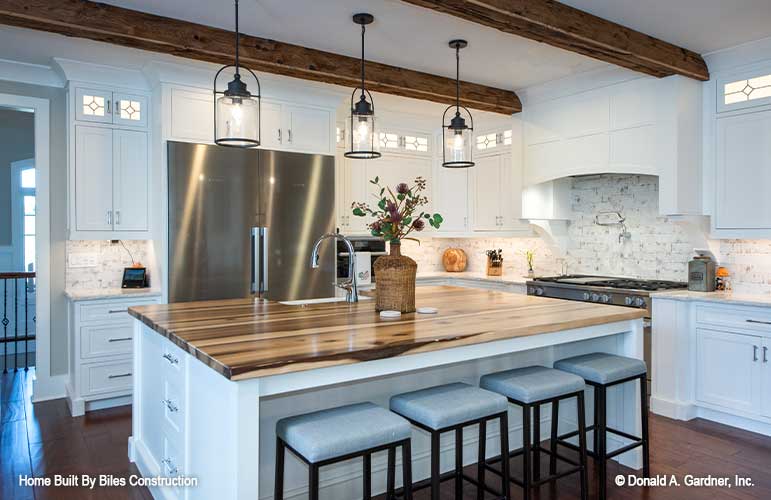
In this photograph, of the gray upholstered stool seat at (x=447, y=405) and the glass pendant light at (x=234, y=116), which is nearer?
the gray upholstered stool seat at (x=447, y=405)

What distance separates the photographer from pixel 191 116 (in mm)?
4395

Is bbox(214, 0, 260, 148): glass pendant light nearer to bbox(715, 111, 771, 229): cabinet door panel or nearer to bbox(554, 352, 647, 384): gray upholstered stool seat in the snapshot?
bbox(554, 352, 647, 384): gray upholstered stool seat

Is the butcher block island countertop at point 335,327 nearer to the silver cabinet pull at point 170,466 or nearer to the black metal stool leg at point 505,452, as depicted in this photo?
the black metal stool leg at point 505,452

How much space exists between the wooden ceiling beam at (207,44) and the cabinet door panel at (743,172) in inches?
78.6

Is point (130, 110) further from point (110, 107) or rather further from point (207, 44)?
point (207, 44)

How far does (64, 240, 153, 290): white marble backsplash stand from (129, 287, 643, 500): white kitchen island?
76.7 inches

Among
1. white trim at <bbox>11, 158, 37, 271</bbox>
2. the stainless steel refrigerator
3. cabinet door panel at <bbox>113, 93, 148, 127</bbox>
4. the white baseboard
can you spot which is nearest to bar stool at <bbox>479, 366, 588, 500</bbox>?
the stainless steel refrigerator

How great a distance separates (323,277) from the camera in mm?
4898

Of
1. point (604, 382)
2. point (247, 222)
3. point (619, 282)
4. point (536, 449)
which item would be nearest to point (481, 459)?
point (536, 449)

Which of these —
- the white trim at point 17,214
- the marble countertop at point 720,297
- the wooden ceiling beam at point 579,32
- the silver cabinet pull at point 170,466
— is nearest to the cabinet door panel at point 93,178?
the silver cabinet pull at point 170,466

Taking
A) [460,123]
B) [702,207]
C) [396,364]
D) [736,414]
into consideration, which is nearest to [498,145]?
[702,207]

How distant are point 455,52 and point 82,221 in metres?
3.14

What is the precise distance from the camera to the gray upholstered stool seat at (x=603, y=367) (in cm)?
284

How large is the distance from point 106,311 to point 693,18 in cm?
451
